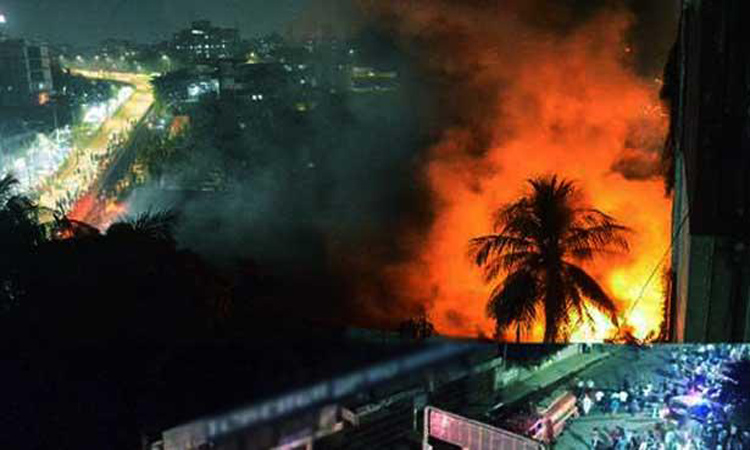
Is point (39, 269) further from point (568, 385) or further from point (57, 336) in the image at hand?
point (568, 385)

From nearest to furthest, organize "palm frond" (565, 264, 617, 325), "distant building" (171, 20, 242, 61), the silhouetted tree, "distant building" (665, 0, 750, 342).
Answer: "distant building" (665, 0, 750, 342), "palm frond" (565, 264, 617, 325), the silhouetted tree, "distant building" (171, 20, 242, 61)

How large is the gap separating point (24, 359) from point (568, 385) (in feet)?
13.9

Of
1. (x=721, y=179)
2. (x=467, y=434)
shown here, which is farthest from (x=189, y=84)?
(x=467, y=434)

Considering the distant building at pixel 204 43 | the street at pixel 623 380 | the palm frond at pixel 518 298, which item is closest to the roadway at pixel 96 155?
the distant building at pixel 204 43

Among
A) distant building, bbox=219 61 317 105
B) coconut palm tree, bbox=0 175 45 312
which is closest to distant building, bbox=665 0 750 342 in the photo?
coconut palm tree, bbox=0 175 45 312

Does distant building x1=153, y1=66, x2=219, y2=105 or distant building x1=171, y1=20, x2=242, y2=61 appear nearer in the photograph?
distant building x1=171, y1=20, x2=242, y2=61

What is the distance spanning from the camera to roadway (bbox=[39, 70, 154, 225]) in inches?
1111

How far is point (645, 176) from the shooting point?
16062 mm

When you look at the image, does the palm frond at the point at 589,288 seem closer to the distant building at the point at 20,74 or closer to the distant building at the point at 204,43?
the distant building at the point at 204,43

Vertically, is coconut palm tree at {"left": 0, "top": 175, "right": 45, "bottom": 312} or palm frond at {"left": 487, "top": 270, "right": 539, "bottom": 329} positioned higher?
coconut palm tree at {"left": 0, "top": 175, "right": 45, "bottom": 312}

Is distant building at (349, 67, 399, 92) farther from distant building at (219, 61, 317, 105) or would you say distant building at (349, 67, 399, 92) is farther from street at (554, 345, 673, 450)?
street at (554, 345, 673, 450)

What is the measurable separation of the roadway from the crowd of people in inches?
867

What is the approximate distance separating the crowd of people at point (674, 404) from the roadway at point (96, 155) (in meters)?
22.0

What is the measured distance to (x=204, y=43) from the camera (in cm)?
2872
